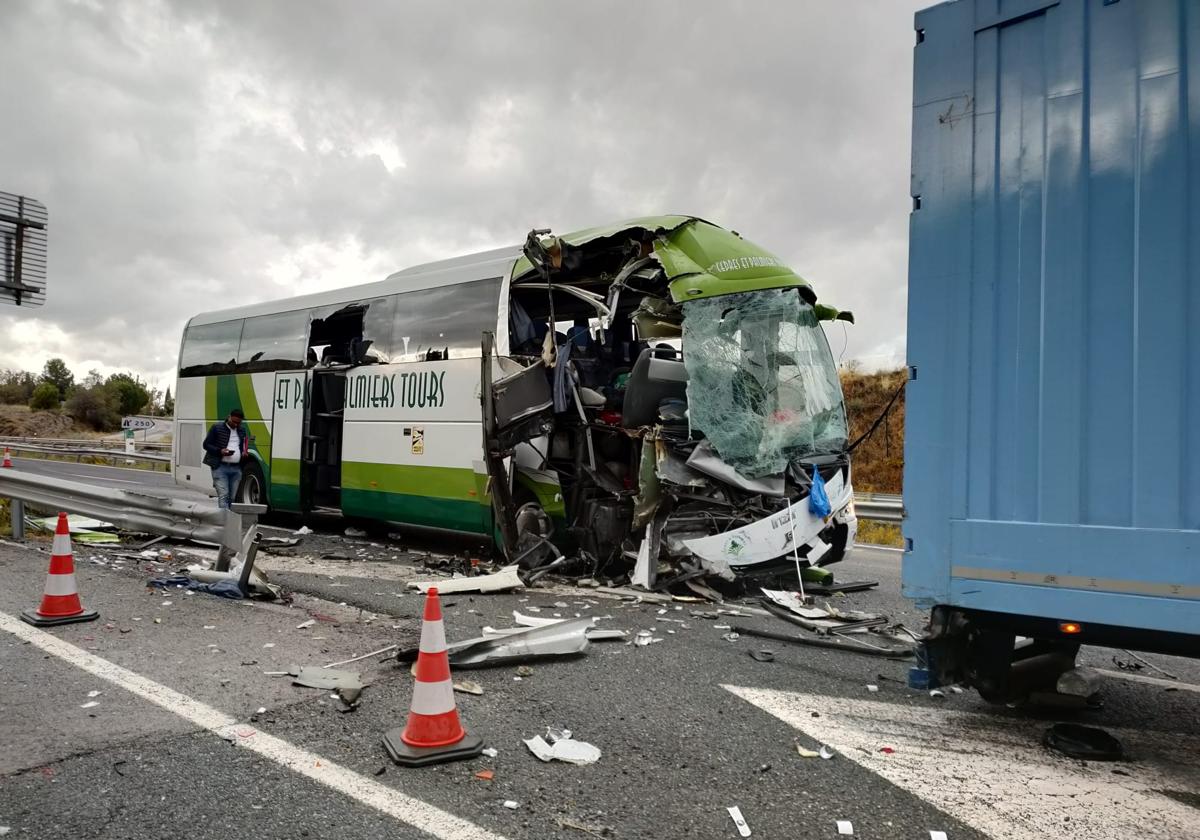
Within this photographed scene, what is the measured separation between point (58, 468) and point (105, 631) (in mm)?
25575

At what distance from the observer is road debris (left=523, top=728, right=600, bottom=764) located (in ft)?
10.4

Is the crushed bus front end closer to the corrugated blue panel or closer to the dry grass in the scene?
the corrugated blue panel

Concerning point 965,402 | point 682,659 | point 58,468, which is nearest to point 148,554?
point 682,659

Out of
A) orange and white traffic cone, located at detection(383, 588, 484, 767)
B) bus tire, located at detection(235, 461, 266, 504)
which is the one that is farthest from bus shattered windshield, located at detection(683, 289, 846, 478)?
bus tire, located at detection(235, 461, 266, 504)

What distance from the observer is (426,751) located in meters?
3.12

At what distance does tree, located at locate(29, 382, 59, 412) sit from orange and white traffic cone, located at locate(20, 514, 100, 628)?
2752 inches

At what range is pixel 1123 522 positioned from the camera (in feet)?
9.45

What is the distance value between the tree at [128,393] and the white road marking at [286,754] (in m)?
70.2

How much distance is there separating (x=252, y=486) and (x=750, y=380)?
26.8ft

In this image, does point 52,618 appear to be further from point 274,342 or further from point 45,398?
point 45,398

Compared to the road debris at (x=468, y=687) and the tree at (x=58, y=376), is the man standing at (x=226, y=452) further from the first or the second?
the tree at (x=58, y=376)

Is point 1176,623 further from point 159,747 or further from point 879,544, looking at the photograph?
point 879,544

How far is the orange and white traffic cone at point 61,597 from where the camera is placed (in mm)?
5113

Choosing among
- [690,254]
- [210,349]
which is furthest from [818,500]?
[210,349]
